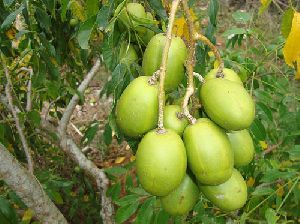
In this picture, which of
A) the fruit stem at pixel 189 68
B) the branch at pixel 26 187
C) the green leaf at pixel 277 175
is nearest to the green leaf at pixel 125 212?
the branch at pixel 26 187

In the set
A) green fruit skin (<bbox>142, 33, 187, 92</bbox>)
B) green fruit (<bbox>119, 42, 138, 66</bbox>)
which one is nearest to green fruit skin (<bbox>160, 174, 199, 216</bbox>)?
green fruit skin (<bbox>142, 33, 187, 92</bbox>)

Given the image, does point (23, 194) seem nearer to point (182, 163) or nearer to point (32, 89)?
point (182, 163)

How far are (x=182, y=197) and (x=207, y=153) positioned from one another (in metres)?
0.16

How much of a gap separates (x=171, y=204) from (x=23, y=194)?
80cm

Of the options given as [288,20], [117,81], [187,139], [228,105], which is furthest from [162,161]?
[288,20]

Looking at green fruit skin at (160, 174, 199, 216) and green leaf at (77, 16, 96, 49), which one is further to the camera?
green leaf at (77, 16, 96, 49)

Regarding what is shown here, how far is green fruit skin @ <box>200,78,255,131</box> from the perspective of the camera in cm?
113

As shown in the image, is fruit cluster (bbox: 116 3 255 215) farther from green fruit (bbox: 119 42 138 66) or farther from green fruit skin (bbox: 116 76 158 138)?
green fruit (bbox: 119 42 138 66)

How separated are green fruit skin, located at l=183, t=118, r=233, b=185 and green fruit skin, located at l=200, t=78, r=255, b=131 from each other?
36mm

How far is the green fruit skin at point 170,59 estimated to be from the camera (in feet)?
4.07

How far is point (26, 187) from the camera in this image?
1.76 metres

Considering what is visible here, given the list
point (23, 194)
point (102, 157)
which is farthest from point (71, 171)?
point (23, 194)

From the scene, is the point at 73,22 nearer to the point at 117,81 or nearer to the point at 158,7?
the point at 158,7

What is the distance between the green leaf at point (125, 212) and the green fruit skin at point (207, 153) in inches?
44.1
